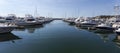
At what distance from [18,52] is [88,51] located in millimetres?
7309

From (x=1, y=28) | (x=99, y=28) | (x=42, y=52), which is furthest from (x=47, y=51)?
(x=99, y=28)

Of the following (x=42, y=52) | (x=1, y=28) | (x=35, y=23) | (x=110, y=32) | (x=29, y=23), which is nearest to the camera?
(x=42, y=52)

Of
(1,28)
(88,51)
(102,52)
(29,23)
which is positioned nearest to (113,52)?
(102,52)

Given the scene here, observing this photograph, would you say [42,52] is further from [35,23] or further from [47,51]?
[35,23]

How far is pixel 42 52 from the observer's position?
1584cm

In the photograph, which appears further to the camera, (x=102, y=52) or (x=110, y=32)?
(x=110, y=32)

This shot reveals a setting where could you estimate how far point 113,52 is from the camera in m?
16.0

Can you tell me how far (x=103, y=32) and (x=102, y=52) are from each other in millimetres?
17344

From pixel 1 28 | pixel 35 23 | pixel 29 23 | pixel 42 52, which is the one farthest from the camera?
pixel 35 23

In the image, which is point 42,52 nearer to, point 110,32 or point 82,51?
point 82,51

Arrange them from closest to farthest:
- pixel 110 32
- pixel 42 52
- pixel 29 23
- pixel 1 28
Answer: pixel 42 52, pixel 1 28, pixel 110 32, pixel 29 23

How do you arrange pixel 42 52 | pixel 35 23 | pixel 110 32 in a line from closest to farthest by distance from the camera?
pixel 42 52 < pixel 110 32 < pixel 35 23

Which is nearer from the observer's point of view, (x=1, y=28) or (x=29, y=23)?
(x=1, y=28)

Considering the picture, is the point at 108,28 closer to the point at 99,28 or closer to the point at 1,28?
the point at 99,28
